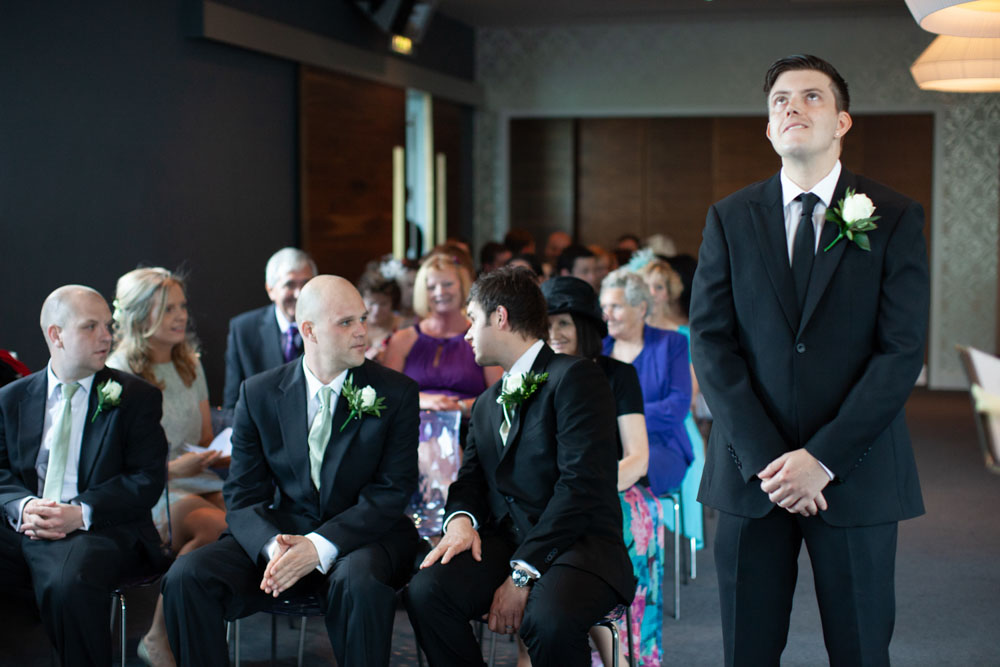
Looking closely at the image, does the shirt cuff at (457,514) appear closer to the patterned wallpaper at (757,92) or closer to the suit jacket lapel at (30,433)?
the suit jacket lapel at (30,433)

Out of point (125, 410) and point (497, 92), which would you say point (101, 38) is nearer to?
point (125, 410)

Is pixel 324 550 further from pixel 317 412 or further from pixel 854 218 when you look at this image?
pixel 854 218

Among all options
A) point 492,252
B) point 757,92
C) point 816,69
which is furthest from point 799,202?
point 757,92

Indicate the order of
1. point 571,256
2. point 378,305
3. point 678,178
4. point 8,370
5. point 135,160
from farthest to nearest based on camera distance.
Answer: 1. point 678,178
2. point 571,256
3. point 135,160
4. point 378,305
5. point 8,370

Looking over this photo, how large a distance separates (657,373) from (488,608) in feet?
6.09

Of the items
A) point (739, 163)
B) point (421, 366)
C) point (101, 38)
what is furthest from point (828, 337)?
point (739, 163)

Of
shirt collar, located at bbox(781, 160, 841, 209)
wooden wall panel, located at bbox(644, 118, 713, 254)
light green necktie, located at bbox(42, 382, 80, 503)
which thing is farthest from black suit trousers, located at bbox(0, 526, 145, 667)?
wooden wall panel, located at bbox(644, 118, 713, 254)

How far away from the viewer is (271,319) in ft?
15.6

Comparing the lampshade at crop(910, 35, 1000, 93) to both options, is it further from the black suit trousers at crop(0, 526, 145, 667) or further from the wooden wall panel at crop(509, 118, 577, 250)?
the wooden wall panel at crop(509, 118, 577, 250)

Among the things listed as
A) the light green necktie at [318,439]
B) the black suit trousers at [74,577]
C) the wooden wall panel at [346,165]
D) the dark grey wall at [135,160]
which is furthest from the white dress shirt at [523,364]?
the wooden wall panel at [346,165]

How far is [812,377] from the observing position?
92.1 inches

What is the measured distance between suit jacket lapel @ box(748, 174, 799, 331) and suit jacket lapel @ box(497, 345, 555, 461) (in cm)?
90

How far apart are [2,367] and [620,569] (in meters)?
2.47

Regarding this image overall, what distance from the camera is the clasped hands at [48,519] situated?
316cm
